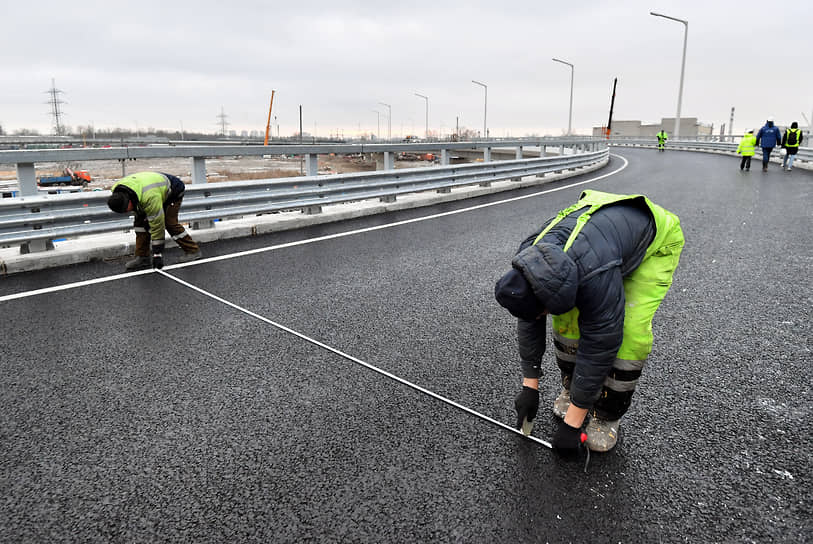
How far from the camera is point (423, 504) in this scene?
2373 mm

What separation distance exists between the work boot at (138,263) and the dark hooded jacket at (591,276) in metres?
5.16

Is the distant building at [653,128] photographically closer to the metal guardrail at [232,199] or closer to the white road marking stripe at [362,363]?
the metal guardrail at [232,199]

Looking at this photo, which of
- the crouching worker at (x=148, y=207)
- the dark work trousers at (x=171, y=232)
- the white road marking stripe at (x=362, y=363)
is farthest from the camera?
the dark work trousers at (x=171, y=232)

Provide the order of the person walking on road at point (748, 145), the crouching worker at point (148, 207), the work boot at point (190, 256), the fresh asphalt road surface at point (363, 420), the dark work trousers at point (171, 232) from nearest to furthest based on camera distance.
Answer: the fresh asphalt road surface at point (363, 420) → the crouching worker at point (148, 207) → the dark work trousers at point (171, 232) → the work boot at point (190, 256) → the person walking on road at point (748, 145)

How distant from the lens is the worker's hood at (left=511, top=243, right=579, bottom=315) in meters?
2.08

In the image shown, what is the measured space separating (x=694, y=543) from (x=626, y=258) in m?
1.13

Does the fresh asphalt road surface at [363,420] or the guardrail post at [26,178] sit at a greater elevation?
the guardrail post at [26,178]

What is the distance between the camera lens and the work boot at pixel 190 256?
6.82 m

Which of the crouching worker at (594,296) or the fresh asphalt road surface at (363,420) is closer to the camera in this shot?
the crouching worker at (594,296)

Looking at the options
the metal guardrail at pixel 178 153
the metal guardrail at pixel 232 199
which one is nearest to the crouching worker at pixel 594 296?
the metal guardrail at pixel 178 153

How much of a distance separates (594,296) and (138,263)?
5.61m

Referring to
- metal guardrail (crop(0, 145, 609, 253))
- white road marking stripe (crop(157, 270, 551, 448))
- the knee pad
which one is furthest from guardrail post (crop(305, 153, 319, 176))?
the knee pad

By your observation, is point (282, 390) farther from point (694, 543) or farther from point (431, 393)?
point (694, 543)

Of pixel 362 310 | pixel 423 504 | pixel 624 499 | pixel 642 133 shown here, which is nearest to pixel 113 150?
pixel 362 310
